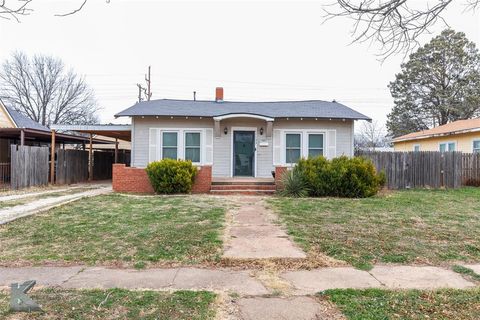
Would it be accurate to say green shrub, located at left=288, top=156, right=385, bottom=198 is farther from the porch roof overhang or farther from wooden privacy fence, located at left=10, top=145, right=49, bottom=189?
wooden privacy fence, located at left=10, top=145, right=49, bottom=189

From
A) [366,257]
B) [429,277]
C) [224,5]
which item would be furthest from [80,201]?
[429,277]

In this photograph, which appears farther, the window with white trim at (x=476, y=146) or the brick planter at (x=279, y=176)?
the window with white trim at (x=476, y=146)

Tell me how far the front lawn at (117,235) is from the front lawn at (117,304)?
101 cm

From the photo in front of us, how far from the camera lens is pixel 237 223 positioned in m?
6.79

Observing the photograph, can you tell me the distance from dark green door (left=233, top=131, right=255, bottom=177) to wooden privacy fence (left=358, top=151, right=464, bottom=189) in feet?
15.0

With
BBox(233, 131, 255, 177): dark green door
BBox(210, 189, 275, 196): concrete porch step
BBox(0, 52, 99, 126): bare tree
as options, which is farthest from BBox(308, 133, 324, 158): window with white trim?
BBox(0, 52, 99, 126): bare tree

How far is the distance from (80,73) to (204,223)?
3952 cm

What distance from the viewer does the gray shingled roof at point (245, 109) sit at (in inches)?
542

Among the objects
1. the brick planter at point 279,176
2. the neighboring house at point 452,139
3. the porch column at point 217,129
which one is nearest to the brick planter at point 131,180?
the porch column at point 217,129

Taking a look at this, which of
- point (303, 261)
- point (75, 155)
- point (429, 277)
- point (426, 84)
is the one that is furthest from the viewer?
point (426, 84)

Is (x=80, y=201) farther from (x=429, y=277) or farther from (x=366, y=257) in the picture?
(x=429, y=277)

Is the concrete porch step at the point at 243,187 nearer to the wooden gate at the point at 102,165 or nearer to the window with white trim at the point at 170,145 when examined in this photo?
the window with white trim at the point at 170,145

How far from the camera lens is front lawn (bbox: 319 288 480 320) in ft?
9.41

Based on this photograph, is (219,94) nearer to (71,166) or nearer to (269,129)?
(269,129)
